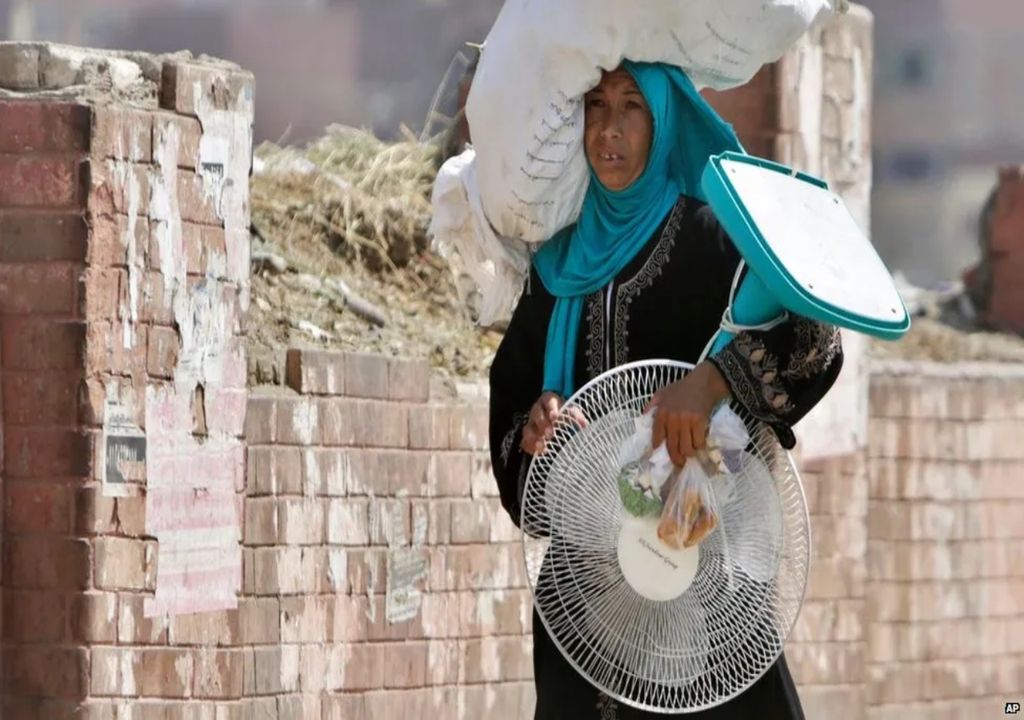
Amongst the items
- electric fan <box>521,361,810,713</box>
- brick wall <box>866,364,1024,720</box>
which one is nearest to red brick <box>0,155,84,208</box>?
electric fan <box>521,361,810,713</box>

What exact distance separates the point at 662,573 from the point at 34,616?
7.70ft

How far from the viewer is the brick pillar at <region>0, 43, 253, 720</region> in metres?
6.69

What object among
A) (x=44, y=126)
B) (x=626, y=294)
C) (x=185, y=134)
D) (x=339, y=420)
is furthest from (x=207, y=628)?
(x=626, y=294)

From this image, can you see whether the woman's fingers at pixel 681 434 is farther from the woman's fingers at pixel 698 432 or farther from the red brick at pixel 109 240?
the red brick at pixel 109 240

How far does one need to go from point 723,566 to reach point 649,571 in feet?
0.51

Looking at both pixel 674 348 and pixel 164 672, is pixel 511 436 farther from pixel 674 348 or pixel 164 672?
pixel 164 672

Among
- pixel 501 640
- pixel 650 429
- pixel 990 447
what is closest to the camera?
pixel 650 429

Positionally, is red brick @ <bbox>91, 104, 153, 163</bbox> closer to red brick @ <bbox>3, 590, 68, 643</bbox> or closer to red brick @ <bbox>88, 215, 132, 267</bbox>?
red brick @ <bbox>88, 215, 132, 267</bbox>

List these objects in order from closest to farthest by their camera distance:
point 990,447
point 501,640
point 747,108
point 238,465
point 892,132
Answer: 1. point 238,465
2. point 501,640
3. point 747,108
4. point 990,447
5. point 892,132

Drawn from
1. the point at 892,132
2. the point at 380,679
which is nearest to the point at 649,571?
the point at 380,679

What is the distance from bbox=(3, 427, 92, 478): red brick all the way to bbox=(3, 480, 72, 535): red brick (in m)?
0.03

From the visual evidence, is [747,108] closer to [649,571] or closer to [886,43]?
[649,571]

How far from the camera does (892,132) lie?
1662 cm

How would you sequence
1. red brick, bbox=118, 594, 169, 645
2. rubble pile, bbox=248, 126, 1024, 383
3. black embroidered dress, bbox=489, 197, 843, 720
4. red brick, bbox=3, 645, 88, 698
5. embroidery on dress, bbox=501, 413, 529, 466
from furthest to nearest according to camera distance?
rubble pile, bbox=248, 126, 1024, 383 < red brick, bbox=118, 594, 169, 645 < red brick, bbox=3, 645, 88, 698 < embroidery on dress, bbox=501, 413, 529, 466 < black embroidered dress, bbox=489, 197, 843, 720
